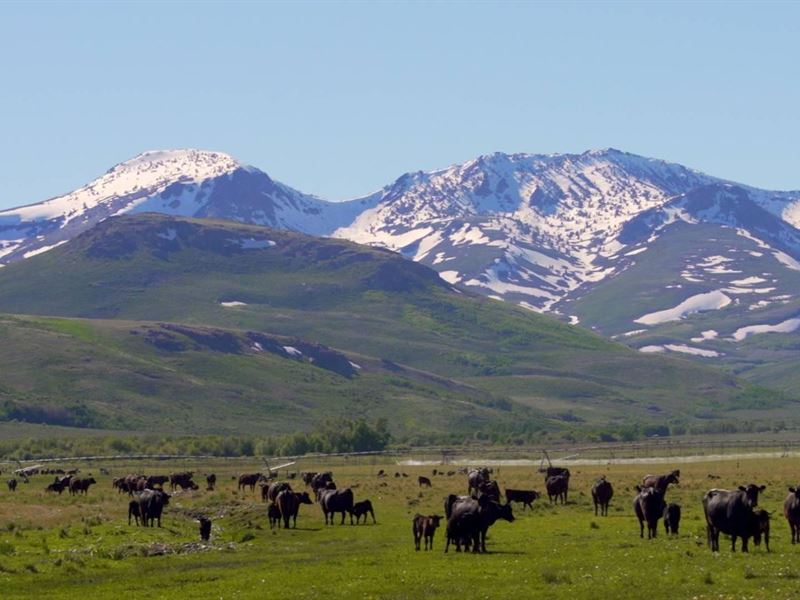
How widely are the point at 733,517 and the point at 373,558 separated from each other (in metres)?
11.3

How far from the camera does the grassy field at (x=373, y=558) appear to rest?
35125 millimetres

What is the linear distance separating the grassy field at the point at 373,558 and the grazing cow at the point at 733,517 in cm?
66

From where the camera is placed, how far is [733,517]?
4066 cm

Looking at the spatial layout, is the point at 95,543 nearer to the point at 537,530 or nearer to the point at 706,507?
the point at 537,530

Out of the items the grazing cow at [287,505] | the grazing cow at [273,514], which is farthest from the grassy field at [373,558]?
the grazing cow at [273,514]

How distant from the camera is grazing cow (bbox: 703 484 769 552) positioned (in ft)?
133

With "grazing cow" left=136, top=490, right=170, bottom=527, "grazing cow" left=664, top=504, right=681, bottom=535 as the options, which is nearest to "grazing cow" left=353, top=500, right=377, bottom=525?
"grazing cow" left=136, top=490, right=170, bottom=527

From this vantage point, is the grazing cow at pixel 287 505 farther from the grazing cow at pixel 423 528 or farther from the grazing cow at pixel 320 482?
the grazing cow at pixel 320 482

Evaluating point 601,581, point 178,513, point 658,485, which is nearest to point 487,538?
point 601,581

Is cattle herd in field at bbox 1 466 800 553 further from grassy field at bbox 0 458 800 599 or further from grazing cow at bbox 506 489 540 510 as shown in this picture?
grassy field at bbox 0 458 800 599

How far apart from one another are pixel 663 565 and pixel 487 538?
11.8 m

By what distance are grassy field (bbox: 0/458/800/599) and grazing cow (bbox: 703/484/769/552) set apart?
657 millimetres

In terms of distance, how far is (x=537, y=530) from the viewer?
52.0m

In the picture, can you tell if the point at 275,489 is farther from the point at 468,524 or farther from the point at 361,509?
the point at 468,524
